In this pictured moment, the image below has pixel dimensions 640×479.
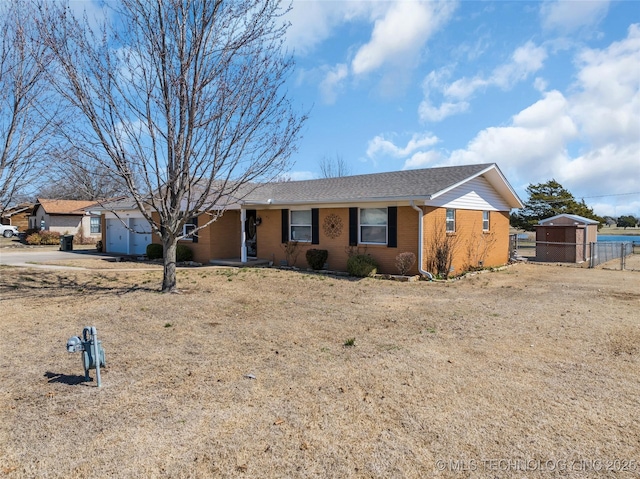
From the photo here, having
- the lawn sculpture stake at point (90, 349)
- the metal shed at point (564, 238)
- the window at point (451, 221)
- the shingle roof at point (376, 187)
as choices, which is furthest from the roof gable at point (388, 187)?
the lawn sculpture stake at point (90, 349)

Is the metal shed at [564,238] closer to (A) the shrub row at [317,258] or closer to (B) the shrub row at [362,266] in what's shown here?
(B) the shrub row at [362,266]

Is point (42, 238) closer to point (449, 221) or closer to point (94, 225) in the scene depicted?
point (94, 225)

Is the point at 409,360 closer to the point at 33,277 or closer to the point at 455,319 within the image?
the point at 455,319

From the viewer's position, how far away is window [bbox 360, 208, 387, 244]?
45.4 ft

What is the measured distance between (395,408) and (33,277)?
12565 millimetres

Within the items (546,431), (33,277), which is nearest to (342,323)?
(546,431)

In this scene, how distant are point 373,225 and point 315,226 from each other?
7.41 feet

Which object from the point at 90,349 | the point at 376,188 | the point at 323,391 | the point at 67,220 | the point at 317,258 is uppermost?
the point at 376,188

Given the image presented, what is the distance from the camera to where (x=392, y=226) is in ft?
44.1

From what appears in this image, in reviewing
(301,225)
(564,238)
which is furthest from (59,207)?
(564,238)

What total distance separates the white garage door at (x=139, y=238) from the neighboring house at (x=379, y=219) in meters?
3.42

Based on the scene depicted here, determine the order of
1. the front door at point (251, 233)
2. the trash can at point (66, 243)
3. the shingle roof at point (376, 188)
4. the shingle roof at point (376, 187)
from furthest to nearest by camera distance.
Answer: the trash can at point (66, 243) < the front door at point (251, 233) < the shingle roof at point (376, 187) < the shingle roof at point (376, 188)

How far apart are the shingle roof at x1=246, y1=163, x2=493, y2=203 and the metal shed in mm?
7157

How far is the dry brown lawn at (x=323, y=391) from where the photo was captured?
315 cm
